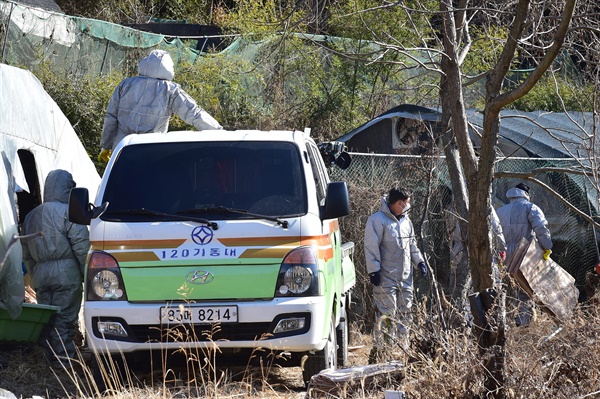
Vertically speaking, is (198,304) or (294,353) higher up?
(198,304)

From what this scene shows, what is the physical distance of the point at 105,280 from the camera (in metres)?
6.46

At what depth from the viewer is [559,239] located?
481 inches

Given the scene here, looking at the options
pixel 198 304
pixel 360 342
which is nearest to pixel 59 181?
pixel 198 304

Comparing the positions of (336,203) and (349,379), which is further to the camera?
(336,203)

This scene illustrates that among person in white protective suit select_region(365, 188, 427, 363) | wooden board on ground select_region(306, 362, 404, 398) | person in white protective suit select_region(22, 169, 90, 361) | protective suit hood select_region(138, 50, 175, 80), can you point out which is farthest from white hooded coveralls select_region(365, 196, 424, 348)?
wooden board on ground select_region(306, 362, 404, 398)

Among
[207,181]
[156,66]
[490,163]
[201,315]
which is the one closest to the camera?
[490,163]

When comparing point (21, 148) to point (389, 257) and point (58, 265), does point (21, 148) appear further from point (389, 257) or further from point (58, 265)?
point (389, 257)

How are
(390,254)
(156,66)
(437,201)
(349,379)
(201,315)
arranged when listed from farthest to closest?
(437,201), (390,254), (156,66), (201,315), (349,379)

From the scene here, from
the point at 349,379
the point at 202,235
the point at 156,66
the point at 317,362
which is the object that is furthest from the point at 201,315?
the point at 156,66

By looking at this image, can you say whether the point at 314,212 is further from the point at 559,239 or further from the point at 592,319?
the point at 559,239

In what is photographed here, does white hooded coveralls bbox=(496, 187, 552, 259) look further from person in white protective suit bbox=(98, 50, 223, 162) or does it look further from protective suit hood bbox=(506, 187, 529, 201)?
person in white protective suit bbox=(98, 50, 223, 162)

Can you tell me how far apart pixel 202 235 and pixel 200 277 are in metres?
0.30

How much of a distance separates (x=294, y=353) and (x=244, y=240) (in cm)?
97

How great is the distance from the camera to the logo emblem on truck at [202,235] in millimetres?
6477
